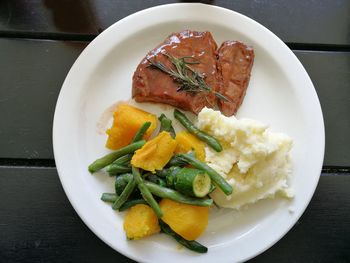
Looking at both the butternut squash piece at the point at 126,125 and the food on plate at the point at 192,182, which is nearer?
the food on plate at the point at 192,182

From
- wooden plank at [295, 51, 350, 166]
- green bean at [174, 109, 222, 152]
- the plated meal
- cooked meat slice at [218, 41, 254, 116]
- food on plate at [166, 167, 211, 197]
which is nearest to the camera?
food on plate at [166, 167, 211, 197]

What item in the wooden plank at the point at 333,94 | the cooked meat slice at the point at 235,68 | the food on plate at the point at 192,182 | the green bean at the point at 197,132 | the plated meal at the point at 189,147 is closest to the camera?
the food on plate at the point at 192,182

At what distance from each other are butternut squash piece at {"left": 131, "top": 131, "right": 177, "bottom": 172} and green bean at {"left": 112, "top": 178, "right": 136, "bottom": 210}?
13 centimetres

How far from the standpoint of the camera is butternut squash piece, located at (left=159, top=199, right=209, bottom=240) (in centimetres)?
254

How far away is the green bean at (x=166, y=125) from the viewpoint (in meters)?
2.78

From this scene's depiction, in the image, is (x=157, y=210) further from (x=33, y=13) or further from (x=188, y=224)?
(x=33, y=13)

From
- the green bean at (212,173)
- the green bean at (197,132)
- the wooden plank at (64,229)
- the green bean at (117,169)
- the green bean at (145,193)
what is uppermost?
the green bean at (197,132)

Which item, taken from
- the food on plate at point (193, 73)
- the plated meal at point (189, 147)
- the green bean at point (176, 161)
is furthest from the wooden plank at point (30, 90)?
the green bean at point (176, 161)

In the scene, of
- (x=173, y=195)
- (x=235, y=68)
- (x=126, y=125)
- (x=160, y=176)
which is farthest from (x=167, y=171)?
(x=235, y=68)

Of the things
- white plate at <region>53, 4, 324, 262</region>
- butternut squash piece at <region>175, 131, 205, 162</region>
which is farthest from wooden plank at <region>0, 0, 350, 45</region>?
butternut squash piece at <region>175, 131, 205, 162</region>

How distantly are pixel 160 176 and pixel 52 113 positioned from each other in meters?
0.95

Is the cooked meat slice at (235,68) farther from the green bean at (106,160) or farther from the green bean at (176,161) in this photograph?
the green bean at (106,160)

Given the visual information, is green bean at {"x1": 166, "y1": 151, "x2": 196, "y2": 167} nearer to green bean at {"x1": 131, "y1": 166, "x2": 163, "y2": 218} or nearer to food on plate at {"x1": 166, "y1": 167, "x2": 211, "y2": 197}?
food on plate at {"x1": 166, "y1": 167, "x2": 211, "y2": 197}

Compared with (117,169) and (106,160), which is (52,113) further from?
(117,169)
